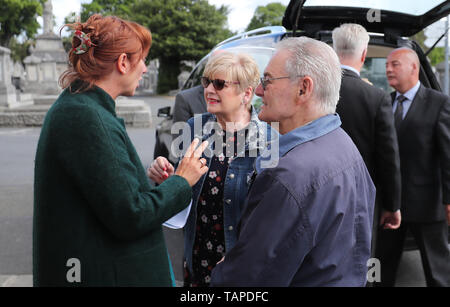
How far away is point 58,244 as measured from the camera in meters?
1.46

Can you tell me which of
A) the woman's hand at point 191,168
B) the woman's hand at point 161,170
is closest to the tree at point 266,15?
the woman's hand at point 161,170

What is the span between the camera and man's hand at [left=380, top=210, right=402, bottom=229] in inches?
113

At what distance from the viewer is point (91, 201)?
4.54 feet

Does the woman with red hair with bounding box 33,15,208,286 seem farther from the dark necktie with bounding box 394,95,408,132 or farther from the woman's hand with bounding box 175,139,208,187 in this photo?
the dark necktie with bounding box 394,95,408,132

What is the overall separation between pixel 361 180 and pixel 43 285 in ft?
3.98

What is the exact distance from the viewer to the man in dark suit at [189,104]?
164 inches

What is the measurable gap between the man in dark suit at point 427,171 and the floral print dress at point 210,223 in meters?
1.54

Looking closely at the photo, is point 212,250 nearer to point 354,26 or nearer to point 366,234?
point 366,234

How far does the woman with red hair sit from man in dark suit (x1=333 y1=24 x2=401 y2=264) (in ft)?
4.94

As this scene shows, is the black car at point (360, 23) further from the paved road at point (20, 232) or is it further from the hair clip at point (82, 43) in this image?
the hair clip at point (82, 43)

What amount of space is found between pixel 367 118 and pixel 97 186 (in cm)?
191

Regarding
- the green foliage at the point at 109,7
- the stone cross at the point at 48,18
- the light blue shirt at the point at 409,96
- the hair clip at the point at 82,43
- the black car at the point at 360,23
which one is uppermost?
the green foliage at the point at 109,7

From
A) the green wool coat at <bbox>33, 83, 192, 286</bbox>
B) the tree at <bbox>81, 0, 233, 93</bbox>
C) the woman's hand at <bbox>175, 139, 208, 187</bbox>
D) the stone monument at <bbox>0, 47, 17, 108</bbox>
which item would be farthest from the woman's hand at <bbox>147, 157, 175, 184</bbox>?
the tree at <bbox>81, 0, 233, 93</bbox>

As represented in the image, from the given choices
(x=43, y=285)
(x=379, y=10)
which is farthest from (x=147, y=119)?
(x=43, y=285)
